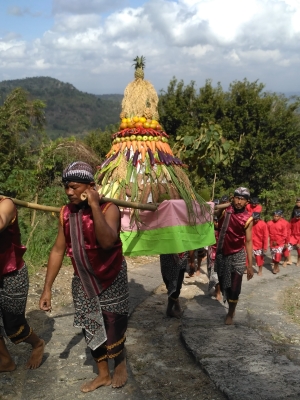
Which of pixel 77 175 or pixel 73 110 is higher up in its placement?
pixel 77 175

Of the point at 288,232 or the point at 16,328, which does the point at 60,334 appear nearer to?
the point at 16,328

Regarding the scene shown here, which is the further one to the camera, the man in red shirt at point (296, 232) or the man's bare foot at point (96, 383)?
the man in red shirt at point (296, 232)

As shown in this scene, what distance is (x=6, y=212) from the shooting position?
11.0ft

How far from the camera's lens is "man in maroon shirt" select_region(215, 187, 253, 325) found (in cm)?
526

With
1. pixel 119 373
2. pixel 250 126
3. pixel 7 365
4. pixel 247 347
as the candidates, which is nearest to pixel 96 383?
pixel 119 373

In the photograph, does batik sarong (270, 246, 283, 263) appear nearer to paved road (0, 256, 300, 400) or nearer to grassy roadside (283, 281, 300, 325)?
grassy roadside (283, 281, 300, 325)

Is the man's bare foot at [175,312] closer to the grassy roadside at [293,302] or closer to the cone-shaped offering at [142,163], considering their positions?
the cone-shaped offering at [142,163]

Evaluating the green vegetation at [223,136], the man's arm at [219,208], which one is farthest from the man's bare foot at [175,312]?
the green vegetation at [223,136]

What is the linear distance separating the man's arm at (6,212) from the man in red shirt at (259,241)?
21.6 ft

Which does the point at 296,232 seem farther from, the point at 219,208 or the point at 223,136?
the point at 223,136

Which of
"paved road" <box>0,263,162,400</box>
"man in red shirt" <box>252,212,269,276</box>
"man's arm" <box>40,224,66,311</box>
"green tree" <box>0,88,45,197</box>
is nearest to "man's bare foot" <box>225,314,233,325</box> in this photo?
"paved road" <box>0,263,162,400</box>

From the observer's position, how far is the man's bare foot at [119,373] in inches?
139

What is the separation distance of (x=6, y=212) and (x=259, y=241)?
682 centimetres

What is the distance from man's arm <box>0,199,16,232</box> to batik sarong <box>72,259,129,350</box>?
0.66 m
